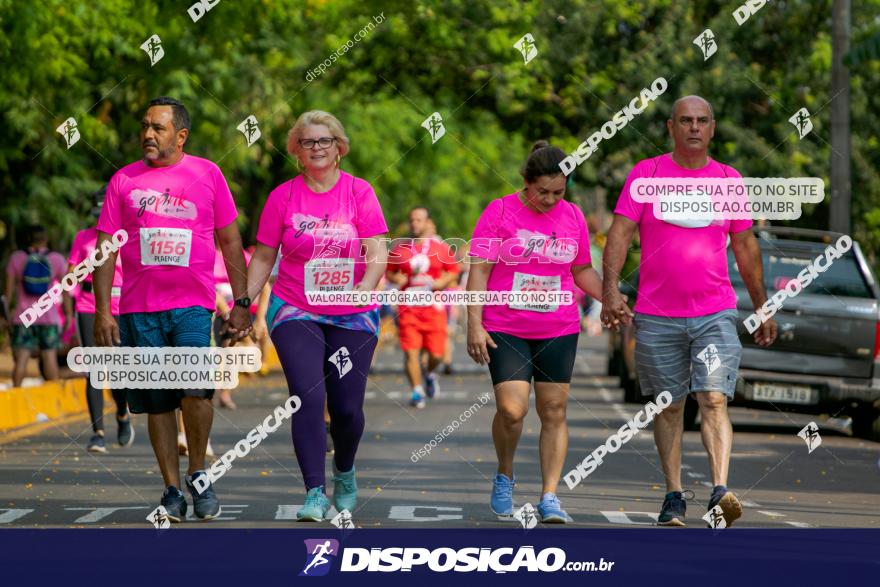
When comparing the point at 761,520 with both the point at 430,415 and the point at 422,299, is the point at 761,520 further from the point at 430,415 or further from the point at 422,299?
the point at 430,415

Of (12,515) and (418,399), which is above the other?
(418,399)

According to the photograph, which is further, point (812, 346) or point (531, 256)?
point (812, 346)

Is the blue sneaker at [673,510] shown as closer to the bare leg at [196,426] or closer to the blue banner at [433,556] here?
the blue banner at [433,556]

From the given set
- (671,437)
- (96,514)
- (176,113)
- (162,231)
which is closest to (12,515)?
(96,514)

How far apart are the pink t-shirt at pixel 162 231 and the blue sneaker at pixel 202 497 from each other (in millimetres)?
814

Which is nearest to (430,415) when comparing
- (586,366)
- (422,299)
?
(422,299)

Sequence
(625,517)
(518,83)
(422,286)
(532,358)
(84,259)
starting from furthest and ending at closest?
(518,83), (422,286), (84,259), (625,517), (532,358)

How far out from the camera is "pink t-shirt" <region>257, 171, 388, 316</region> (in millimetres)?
9523

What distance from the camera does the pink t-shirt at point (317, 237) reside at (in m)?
9.52

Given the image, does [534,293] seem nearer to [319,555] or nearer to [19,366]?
[319,555]

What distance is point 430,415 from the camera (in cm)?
1905

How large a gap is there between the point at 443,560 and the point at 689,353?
2.24 metres

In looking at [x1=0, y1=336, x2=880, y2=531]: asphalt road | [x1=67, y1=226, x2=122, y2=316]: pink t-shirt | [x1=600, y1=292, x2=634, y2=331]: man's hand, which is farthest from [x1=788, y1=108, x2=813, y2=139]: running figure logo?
[x1=600, y1=292, x2=634, y2=331]: man's hand

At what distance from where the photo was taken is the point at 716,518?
9.28m
